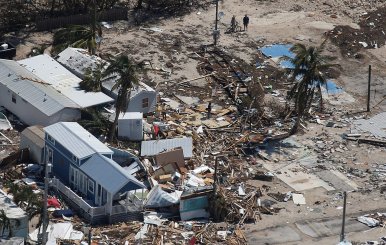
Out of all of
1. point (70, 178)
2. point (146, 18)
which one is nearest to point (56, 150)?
point (70, 178)

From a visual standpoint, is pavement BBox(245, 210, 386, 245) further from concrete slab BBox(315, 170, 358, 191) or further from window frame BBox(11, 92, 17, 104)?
window frame BBox(11, 92, 17, 104)

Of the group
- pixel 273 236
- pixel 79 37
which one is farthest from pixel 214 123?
Answer: pixel 273 236

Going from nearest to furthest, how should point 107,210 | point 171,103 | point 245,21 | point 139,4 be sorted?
point 107,210 → point 171,103 → point 245,21 → point 139,4

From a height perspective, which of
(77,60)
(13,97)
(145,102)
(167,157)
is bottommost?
(167,157)

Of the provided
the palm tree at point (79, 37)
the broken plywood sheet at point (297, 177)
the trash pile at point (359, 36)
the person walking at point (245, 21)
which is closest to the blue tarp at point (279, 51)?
the person walking at point (245, 21)

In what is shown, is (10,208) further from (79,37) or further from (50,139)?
(79,37)

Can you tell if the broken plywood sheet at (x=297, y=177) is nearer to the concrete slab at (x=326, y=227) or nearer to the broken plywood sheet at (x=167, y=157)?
the concrete slab at (x=326, y=227)
